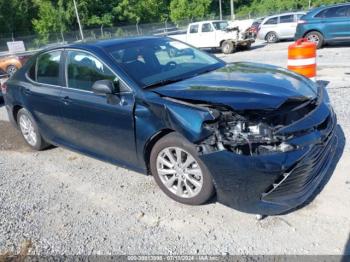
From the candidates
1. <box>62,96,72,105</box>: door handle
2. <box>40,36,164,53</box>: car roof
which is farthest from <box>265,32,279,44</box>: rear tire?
<box>62,96,72,105</box>: door handle

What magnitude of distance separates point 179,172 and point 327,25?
12.6 meters

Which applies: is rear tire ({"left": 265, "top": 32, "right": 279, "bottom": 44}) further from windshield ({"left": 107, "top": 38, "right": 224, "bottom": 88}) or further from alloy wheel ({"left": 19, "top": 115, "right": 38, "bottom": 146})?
alloy wheel ({"left": 19, "top": 115, "right": 38, "bottom": 146})

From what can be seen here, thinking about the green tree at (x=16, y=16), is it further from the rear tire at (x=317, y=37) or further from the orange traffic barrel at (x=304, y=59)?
the orange traffic barrel at (x=304, y=59)

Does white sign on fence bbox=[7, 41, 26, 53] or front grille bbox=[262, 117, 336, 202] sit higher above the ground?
front grille bbox=[262, 117, 336, 202]

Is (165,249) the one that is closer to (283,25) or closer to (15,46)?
(283,25)

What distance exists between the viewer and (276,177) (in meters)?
2.89

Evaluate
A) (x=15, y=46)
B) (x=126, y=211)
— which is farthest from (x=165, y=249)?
(x=15, y=46)

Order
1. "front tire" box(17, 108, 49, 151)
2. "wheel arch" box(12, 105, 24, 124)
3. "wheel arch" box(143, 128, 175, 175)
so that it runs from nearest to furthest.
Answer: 1. "wheel arch" box(143, 128, 175, 175)
2. "front tire" box(17, 108, 49, 151)
3. "wheel arch" box(12, 105, 24, 124)

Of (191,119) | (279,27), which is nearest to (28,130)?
(191,119)

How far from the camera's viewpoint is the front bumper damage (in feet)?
9.45

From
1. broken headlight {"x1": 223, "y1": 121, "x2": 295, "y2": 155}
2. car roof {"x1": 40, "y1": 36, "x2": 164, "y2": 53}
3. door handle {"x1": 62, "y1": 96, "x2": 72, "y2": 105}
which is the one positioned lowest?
broken headlight {"x1": 223, "y1": 121, "x2": 295, "y2": 155}

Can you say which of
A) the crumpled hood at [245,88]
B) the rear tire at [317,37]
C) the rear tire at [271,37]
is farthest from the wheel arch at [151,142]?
the rear tire at [271,37]

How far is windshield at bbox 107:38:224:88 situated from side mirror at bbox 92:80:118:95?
240 mm

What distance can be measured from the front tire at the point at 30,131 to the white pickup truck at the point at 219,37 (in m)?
13.2
